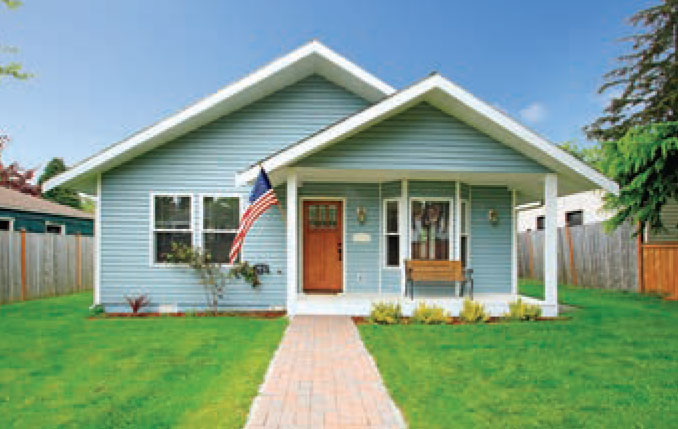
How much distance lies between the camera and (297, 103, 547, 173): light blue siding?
27.4 ft

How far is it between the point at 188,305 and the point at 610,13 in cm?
2756

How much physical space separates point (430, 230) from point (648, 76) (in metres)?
19.6

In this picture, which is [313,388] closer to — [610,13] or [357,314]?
[357,314]

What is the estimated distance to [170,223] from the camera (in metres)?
9.71

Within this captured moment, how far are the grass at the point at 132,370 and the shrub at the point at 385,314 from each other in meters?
1.75

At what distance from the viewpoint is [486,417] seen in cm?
369

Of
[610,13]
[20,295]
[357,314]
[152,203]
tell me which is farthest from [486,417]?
[610,13]

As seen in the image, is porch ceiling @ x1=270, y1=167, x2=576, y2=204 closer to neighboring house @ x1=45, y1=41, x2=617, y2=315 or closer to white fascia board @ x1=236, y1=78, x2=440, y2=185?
neighboring house @ x1=45, y1=41, x2=617, y2=315

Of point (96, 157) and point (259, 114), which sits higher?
point (259, 114)

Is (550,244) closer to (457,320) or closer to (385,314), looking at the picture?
(457,320)

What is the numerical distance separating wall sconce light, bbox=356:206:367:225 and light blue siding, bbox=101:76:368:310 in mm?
1783

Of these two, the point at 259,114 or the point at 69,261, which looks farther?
the point at 69,261

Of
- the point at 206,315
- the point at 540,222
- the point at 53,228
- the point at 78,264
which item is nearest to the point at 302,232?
the point at 206,315

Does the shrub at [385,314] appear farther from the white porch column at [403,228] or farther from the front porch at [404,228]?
the white porch column at [403,228]
